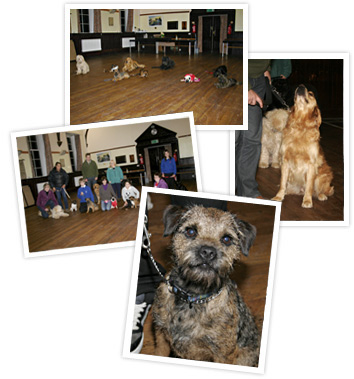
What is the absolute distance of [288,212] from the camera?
3.12 meters

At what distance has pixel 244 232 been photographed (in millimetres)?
2420

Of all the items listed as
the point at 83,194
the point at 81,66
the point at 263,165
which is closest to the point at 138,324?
the point at 83,194

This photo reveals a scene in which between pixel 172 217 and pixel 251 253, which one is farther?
pixel 251 253

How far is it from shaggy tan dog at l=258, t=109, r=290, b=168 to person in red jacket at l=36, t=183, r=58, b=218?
1773 mm

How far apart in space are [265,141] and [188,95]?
79cm

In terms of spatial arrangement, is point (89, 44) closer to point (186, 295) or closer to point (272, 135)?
point (272, 135)

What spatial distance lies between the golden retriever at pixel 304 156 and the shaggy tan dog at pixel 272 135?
49mm

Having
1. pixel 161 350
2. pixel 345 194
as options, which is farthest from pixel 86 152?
pixel 345 194

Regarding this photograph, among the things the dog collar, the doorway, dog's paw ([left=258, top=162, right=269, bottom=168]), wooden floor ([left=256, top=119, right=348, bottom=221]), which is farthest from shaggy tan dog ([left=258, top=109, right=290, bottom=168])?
the dog collar

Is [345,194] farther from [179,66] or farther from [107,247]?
[107,247]

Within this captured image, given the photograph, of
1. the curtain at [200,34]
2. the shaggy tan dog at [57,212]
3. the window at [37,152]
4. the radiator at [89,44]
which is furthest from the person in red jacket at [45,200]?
the curtain at [200,34]

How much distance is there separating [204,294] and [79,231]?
3.62 ft

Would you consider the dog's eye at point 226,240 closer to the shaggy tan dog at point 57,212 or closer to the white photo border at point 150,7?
the white photo border at point 150,7

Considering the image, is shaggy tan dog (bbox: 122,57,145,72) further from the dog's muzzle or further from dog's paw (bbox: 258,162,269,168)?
the dog's muzzle
